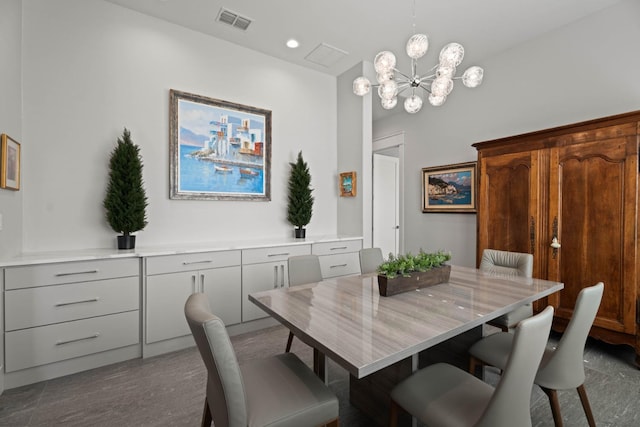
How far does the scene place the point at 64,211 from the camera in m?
2.74

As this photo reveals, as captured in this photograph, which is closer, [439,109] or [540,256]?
[540,256]

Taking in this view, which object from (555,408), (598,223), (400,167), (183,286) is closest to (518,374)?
(555,408)

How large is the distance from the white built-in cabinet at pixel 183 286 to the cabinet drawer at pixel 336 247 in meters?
1.03

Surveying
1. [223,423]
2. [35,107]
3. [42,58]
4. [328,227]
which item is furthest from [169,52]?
[223,423]

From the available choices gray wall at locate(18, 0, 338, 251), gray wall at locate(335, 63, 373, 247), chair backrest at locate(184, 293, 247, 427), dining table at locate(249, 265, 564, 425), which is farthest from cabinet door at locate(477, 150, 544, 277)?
chair backrest at locate(184, 293, 247, 427)

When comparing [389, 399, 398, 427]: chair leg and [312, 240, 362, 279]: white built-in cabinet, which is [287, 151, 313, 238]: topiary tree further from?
[389, 399, 398, 427]: chair leg

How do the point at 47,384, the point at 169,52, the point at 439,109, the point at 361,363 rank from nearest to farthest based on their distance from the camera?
the point at 361,363, the point at 47,384, the point at 169,52, the point at 439,109

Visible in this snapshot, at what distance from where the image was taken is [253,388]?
1363 mm

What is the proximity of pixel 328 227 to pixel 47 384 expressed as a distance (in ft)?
11.0

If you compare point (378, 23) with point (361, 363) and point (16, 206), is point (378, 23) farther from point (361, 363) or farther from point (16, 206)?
point (16, 206)

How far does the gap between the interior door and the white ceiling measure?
6.73 ft

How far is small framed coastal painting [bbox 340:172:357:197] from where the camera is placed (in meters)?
4.28

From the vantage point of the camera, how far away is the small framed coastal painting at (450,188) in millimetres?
4113

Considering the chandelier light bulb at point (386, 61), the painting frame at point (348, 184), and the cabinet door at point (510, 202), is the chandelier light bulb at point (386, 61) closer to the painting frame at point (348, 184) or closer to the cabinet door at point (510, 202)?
the cabinet door at point (510, 202)
